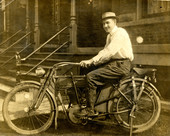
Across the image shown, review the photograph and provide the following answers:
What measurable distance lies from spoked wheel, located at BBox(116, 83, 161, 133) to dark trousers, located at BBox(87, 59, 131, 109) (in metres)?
0.31

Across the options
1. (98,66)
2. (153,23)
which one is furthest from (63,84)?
(153,23)

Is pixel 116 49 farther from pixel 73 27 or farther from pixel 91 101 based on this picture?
pixel 73 27

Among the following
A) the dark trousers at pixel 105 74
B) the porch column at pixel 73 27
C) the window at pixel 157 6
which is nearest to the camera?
the dark trousers at pixel 105 74

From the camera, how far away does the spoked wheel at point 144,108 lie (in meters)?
3.18

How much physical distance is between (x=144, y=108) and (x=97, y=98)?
787 mm

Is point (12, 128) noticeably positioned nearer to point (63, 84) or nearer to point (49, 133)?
point (49, 133)

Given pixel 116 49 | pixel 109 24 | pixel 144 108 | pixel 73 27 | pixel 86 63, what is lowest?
pixel 144 108

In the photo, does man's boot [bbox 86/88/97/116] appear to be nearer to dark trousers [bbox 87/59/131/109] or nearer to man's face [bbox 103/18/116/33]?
dark trousers [bbox 87/59/131/109]

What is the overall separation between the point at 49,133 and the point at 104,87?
3.84 feet

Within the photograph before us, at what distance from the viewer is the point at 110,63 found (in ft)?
10.7

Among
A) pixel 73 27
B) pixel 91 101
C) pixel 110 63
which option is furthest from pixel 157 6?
pixel 91 101

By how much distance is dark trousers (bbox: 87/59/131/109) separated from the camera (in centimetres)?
315

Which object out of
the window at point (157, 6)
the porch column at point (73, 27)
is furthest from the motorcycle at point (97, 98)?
the porch column at point (73, 27)

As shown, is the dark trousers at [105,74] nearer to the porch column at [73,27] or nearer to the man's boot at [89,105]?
the man's boot at [89,105]
